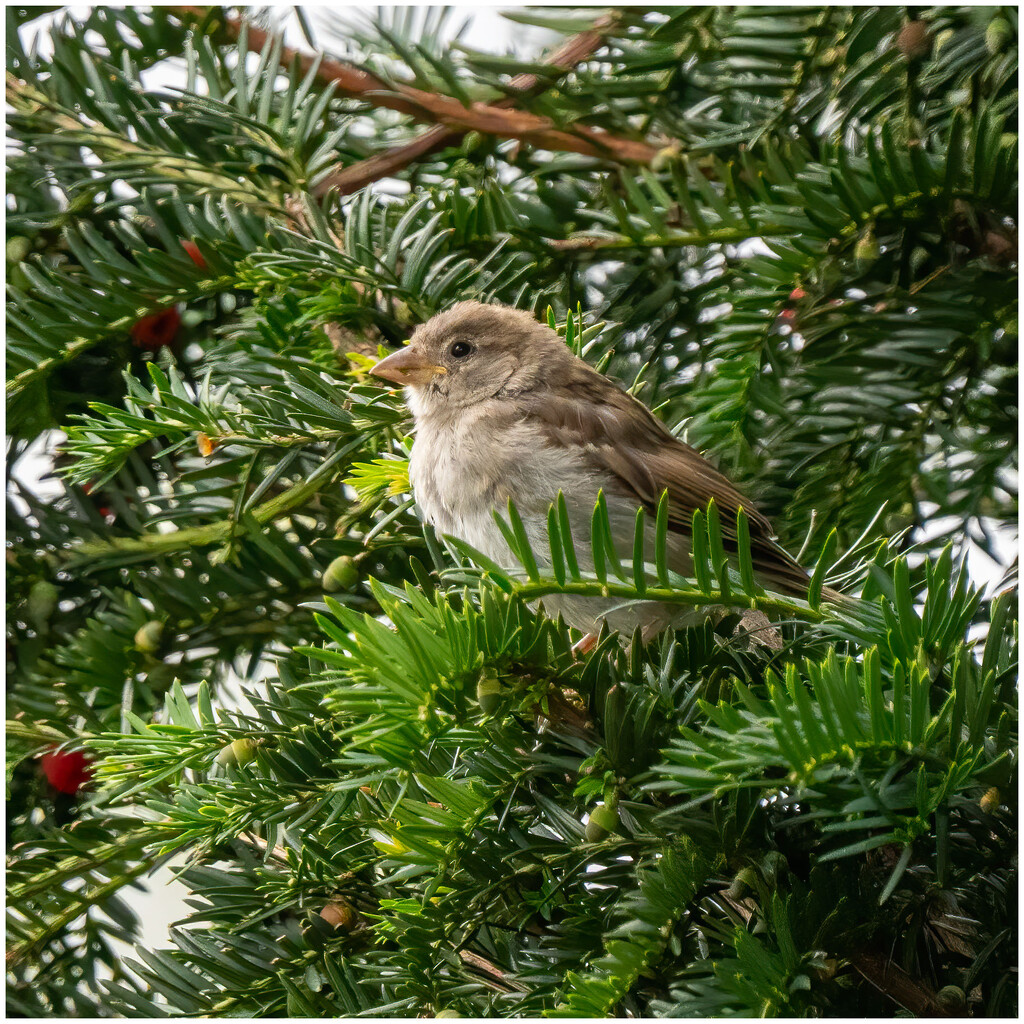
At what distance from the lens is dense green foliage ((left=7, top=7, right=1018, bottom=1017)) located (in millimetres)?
879

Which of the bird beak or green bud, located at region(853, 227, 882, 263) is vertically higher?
green bud, located at region(853, 227, 882, 263)

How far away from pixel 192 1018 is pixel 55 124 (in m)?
1.33

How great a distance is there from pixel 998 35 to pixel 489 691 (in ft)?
3.74

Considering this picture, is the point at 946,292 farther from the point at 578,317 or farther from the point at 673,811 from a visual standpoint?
the point at 673,811

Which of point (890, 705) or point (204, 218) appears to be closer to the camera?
point (890, 705)

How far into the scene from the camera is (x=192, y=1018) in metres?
1.13

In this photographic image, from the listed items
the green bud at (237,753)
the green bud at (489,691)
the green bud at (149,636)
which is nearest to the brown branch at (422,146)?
the green bud at (149,636)

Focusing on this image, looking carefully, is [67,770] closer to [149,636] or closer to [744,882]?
[149,636]

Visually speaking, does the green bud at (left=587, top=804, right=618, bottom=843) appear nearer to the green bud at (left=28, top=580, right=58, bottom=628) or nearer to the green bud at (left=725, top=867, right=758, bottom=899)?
the green bud at (left=725, top=867, right=758, bottom=899)

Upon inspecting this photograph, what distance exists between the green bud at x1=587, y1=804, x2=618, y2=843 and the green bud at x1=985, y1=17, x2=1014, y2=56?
3.77 feet

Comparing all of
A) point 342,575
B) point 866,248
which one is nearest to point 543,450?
point 342,575

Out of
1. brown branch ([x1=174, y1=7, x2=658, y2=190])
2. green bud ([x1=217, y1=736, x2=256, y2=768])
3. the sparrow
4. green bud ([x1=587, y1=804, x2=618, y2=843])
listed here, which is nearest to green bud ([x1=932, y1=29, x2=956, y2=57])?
brown branch ([x1=174, y1=7, x2=658, y2=190])

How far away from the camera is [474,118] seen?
172 centimetres

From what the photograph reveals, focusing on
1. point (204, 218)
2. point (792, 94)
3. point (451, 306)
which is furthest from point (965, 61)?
point (204, 218)
